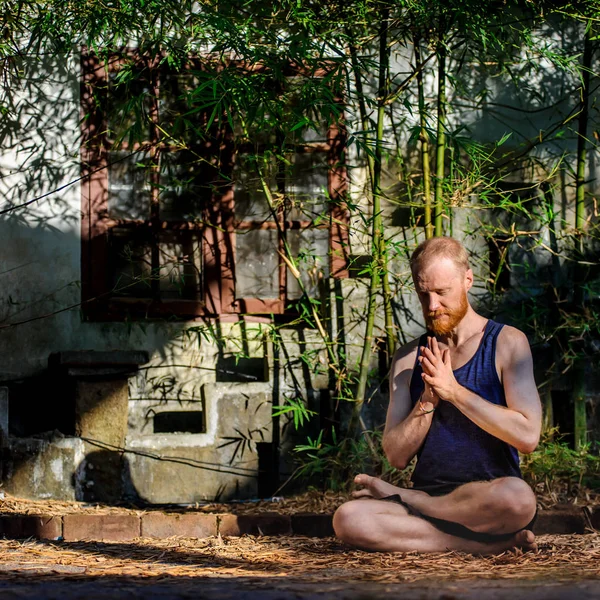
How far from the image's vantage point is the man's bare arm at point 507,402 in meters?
3.62

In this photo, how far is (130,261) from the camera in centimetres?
607

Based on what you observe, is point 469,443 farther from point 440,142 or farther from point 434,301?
point 440,142

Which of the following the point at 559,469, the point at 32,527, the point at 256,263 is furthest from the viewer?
the point at 256,263

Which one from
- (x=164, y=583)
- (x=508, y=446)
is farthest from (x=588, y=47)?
(x=164, y=583)

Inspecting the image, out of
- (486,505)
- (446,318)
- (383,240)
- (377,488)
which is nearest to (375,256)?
(383,240)

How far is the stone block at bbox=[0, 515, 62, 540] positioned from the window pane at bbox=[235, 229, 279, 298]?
2.08m

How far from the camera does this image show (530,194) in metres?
6.16

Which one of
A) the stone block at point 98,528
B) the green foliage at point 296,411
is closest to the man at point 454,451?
the stone block at point 98,528

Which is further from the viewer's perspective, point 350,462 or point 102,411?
point 102,411

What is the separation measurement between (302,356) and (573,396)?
175 cm

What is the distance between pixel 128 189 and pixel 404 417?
2984mm

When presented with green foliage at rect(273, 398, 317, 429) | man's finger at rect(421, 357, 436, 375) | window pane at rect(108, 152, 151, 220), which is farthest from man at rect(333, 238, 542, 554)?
window pane at rect(108, 152, 151, 220)

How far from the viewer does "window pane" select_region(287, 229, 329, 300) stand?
239 inches

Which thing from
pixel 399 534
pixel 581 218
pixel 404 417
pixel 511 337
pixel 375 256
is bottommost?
pixel 399 534
